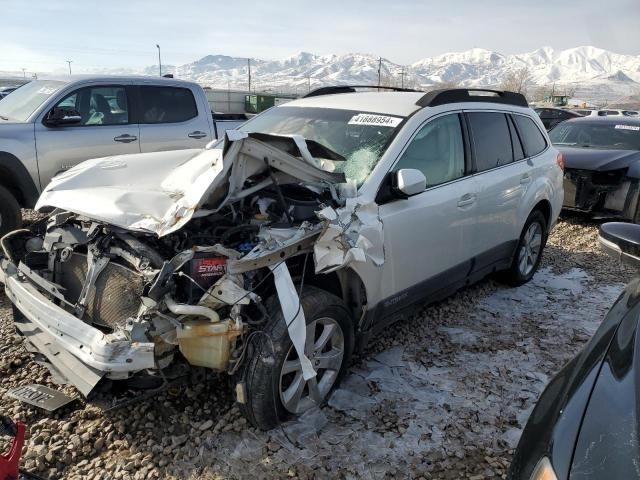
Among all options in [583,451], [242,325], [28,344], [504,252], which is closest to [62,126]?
[28,344]

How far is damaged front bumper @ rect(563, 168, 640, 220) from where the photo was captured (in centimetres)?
737

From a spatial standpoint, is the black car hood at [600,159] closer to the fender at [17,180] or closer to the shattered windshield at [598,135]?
the shattered windshield at [598,135]

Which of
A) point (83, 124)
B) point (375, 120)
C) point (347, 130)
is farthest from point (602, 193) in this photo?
point (83, 124)

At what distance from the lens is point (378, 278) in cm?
332

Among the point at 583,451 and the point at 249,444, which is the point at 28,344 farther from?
the point at 583,451

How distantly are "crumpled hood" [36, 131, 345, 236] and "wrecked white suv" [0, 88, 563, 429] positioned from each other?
12 mm

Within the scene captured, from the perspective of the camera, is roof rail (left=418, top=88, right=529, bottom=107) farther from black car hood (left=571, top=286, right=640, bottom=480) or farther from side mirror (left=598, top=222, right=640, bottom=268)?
black car hood (left=571, top=286, right=640, bottom=480)

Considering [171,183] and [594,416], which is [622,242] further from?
[171,183]

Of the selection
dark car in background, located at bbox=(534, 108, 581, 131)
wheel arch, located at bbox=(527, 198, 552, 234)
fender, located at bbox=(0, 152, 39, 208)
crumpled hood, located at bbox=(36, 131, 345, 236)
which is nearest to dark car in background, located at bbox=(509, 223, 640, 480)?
crumpled hood, located at bbox=(36, 131, 345, 236)

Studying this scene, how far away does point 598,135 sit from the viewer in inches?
347

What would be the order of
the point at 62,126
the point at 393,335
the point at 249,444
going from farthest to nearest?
the point at 62,126, the point at 393,335, the point at 249,444

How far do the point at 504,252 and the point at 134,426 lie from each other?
138 inches

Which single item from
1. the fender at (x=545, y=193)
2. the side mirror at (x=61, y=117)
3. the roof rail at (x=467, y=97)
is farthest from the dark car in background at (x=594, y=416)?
the side mirror at (x=61, y=117)

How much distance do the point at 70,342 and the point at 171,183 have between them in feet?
3.59
